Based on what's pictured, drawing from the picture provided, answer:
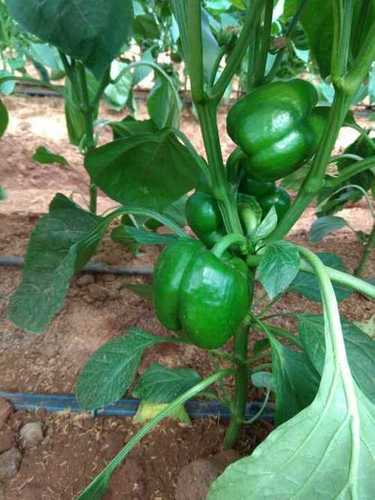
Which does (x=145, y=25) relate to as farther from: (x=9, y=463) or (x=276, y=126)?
(x=9, y=463)

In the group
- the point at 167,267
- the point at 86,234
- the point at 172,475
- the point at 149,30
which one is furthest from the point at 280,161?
the point at 149,30

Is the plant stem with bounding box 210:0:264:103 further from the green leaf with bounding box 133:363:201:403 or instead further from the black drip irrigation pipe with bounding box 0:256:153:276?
the black drip irrigation pipe with bounding box 0:256:153:276

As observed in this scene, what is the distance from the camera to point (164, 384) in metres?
0.76

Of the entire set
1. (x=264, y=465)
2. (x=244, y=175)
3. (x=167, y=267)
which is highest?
(x=244, y=175)

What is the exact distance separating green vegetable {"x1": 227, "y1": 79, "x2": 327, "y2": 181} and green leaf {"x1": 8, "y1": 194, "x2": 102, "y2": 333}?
10.8 inches

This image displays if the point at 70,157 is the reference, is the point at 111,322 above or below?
below

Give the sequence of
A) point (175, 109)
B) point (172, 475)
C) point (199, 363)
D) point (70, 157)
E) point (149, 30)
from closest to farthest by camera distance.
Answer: point (172, 475), point (199, 363), point (175, 109), point (149, 30), point (70, 157)

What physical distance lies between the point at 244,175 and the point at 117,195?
233mm

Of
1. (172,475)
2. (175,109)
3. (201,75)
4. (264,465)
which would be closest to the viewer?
(264,465)

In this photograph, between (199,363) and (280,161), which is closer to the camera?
(280,161)

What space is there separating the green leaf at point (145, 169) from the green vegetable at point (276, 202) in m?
0.11

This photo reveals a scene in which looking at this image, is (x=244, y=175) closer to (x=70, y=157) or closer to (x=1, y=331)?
(x=1, y=331)

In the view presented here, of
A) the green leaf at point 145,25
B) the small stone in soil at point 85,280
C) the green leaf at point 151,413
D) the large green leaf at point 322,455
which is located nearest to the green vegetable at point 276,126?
the large green leaf at point 322,455

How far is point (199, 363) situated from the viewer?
1.01 metres
